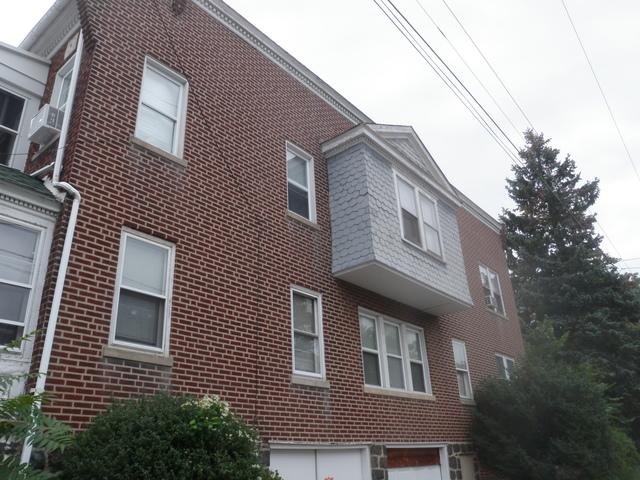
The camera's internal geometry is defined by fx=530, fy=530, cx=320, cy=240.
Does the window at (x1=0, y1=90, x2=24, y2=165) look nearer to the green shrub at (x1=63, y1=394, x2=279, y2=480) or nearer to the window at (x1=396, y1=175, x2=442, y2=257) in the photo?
the green shrub at (x1=63, y1=394, x2=279, y2=480)

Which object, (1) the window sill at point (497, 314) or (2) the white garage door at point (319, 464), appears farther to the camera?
(1) the window sill at point (497, 314)

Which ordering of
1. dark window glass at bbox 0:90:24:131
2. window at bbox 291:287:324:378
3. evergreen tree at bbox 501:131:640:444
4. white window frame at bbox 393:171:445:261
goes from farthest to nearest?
1. evergreen tree at bbox 501:131:640:444
2. white window frame at bbox 393:171:445:261
3. window at bbox 291:287:324:378
4. dark window glass at bbox 0:90:24:131

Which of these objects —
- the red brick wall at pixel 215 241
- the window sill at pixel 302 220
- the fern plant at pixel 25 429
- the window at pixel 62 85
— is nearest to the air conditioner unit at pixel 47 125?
the red brick wall at pixel 215 241

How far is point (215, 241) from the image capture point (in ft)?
28.1

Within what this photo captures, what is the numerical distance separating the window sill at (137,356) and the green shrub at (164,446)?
889mm

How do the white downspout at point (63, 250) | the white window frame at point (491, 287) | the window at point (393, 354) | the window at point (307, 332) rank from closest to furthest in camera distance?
the white downspout at point (63, 250), the window at point (307, 332), the window at point (393, 354), the white window frame at point (491, 287)

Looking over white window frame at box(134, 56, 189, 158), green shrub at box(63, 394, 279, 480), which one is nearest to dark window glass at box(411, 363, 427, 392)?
green shrub at box(63, 394, 279, 480)

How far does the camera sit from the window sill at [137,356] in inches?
258

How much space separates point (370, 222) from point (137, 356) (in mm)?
5525

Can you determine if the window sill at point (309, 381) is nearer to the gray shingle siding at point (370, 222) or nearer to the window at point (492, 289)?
the gray shingle siding at point (370, 222)

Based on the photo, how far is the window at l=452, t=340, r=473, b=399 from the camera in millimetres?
14227

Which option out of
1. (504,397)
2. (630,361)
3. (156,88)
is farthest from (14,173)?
(630,361)

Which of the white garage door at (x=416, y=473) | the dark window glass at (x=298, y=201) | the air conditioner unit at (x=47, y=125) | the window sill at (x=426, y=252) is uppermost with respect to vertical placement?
the dark window glass at (x=298, y=201)

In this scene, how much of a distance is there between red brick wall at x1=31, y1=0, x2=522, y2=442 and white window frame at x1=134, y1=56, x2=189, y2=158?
0.43 ft
